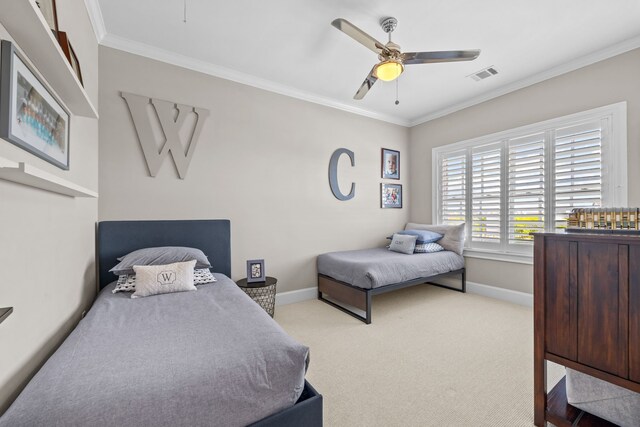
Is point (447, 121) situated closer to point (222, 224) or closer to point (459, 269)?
point (459, 269)

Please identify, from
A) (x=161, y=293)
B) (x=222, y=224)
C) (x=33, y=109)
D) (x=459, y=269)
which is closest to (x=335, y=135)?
(x=222, y=224)

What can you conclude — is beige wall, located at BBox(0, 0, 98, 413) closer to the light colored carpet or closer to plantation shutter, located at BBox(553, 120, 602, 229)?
the light colored carpet

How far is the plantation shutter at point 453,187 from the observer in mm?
3945

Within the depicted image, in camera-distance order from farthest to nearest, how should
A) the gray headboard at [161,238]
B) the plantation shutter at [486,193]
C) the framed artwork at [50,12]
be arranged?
the plantation shutter at [486,193] < the gray headboard at [161,238] < the framed artwork at [50,12]

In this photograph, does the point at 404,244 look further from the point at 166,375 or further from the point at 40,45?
the point at 40,45

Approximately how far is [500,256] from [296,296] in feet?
8.77

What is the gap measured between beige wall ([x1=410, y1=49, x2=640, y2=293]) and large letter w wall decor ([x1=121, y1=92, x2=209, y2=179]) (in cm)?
341

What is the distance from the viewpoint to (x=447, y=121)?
4.13 m

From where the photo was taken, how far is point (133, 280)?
6.86 ft

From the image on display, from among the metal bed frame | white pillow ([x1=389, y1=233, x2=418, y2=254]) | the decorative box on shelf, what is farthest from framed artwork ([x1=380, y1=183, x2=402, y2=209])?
the decorative box on shelf

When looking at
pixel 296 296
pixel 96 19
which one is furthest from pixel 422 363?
pixel 96 19

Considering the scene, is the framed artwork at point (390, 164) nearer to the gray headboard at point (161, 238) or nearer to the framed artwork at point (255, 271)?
the framed artwork at point (255, 271)

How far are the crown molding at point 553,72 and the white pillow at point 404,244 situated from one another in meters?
2.03

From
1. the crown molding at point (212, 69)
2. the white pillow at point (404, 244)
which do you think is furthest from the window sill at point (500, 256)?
the crown molding at point (212, 69)
